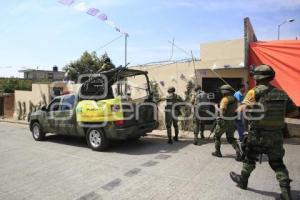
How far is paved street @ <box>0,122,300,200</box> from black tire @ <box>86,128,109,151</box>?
0.72ft

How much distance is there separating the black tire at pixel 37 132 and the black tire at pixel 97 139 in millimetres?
2688

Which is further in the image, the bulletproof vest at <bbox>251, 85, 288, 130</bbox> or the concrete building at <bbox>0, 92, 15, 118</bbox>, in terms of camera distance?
the concrete building at <bbox>0, 92, 15, 118</bbox>

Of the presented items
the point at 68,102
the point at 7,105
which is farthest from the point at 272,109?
the point at 7,105

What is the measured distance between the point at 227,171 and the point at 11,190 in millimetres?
4195

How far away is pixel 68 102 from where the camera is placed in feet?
31.5

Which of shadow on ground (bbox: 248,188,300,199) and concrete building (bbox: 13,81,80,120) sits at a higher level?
concrete building (bbox: 13,81,80,120)

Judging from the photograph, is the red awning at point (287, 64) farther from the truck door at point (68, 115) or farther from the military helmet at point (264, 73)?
the truck door at point (68, 115)

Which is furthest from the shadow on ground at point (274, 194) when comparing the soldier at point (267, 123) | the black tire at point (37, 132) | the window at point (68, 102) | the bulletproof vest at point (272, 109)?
the black tire at point (37, 132)

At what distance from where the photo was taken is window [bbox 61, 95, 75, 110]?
9.48 m

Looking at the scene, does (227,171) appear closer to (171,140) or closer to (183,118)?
(171,140)

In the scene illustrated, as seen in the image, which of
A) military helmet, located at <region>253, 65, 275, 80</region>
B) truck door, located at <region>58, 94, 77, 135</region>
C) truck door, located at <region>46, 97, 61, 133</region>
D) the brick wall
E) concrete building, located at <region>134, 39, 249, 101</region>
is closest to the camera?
military helmet, located at <region>253, 65, 275, 80</region>

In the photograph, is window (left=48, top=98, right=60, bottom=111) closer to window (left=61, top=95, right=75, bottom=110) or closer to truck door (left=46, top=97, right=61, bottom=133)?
truck door (left=46, top=97, right=61, bottom=133)

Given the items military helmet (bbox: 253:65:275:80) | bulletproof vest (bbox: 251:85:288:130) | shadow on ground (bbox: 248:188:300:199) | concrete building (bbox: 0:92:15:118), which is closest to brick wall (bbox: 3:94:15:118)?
concrete building (bbox: 0:92:15:118)

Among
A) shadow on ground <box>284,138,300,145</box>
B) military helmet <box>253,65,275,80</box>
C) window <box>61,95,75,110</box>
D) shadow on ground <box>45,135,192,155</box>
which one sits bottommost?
shadow on ground <box>45,135,192,155</box>
